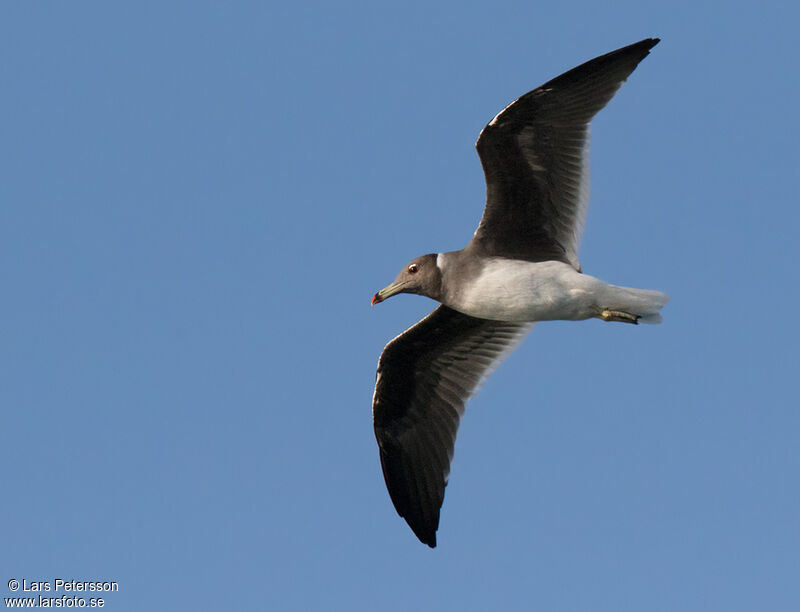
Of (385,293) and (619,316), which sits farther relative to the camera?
(385,293)

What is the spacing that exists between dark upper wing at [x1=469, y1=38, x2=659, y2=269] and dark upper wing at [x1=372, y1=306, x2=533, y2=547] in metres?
1.64

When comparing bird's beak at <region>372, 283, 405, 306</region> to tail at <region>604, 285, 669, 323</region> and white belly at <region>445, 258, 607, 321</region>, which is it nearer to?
white belly at <region>445, 258, 607, 321</region>

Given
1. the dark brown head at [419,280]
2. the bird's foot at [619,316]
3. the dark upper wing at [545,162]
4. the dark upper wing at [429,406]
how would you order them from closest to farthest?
the dark upper wing at [545,162], the bird's foot at [619,316], the dark brown head at [419,280], the dark upper wing at [429,406]

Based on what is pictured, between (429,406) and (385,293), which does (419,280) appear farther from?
(429,406)

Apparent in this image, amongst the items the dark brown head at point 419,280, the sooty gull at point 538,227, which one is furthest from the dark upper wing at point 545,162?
the dark brown head at point 419,280

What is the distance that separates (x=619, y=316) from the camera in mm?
12672

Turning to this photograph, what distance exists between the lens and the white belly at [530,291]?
1243 cm

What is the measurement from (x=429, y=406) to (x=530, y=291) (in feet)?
7.90

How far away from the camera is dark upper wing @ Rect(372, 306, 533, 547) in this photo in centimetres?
1413

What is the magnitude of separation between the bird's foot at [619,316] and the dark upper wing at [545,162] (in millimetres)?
562

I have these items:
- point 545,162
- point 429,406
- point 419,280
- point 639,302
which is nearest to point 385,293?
point 419,280

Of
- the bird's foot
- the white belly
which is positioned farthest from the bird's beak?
the bird's foot

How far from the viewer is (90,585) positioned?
44.9 feet

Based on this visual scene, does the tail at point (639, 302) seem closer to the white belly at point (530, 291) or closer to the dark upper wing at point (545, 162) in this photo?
the white belly at point (530, 291)
